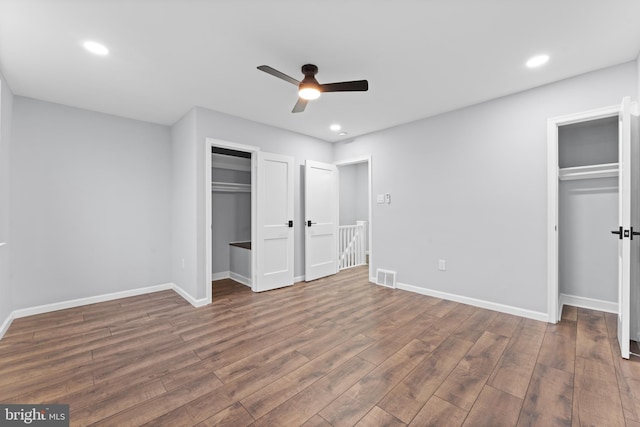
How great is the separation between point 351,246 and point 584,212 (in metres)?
3.85

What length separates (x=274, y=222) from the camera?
4.38m

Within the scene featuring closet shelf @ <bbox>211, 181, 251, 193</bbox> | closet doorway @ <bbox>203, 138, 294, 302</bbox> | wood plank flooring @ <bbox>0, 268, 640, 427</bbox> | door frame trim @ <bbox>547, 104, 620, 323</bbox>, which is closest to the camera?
wood plank flooring @ <bbox>0, 268, 640, 427</bbox>

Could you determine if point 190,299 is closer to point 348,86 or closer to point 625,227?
point 348,86

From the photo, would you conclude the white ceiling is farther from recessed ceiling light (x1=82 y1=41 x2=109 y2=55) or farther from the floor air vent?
the floor air vent

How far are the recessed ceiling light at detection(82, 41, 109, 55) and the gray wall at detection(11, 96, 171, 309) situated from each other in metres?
1.78

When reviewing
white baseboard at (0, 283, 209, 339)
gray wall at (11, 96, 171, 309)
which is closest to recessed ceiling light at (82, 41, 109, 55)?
gray wall at (11, 96, 171, 309)

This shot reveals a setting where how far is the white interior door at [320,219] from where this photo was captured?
4789mm

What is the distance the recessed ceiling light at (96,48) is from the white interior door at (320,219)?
9.66 ft

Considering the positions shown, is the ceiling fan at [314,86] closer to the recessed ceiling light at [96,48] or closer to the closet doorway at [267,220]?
the recessed ceiling light at [96,48]

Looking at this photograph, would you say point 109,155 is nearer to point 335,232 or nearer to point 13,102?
point 13,102

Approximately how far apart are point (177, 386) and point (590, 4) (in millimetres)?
3928

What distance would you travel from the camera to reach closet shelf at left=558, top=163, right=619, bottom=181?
2984mm

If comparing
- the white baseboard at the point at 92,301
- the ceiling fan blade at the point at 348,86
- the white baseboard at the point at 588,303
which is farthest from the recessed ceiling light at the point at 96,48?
the white baseboard at the point at 588,303

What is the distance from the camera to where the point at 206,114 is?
369 cm
